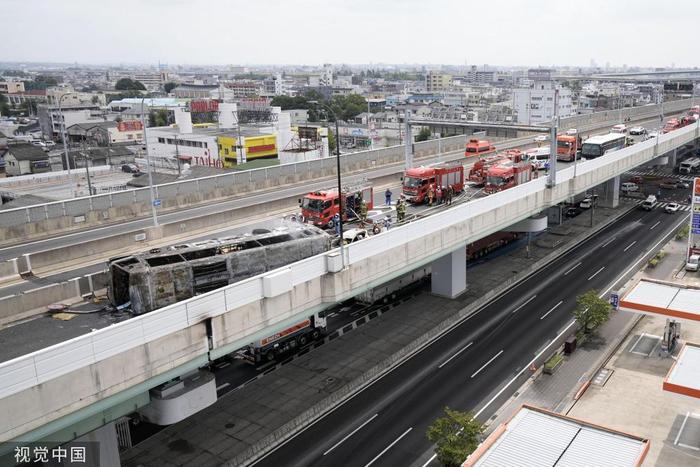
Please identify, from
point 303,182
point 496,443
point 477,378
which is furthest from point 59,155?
point 496,443

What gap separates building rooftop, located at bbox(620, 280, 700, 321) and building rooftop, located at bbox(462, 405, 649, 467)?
48.9 ft

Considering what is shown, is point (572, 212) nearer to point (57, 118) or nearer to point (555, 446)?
point (555, 446)

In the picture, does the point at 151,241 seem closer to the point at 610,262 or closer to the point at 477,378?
the point at 477,378

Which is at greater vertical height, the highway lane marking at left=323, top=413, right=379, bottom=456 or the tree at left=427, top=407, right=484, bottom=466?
the tree at left=427, top=407, right=484, bottom=466

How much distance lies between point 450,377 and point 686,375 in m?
10.8

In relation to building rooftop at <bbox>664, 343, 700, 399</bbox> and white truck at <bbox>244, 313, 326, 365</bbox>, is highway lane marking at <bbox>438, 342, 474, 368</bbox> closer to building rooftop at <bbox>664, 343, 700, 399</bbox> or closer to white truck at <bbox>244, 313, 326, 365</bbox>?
white truck at <bbox>244, 313, 326, 365</bbox>

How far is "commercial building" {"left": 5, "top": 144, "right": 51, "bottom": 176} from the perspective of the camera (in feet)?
308

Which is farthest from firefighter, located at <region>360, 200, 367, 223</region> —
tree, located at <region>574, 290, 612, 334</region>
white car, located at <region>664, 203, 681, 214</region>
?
white car, located at <region>664, 203, 681, 214</region>

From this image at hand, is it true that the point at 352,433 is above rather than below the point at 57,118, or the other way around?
below

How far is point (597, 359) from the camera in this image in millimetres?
31938

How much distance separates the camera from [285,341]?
31.6 meters

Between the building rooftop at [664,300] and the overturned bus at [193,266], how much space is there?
2013 cm

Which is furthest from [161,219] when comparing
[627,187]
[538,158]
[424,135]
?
[424,135]

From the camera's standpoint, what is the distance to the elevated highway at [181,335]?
49.3ft
